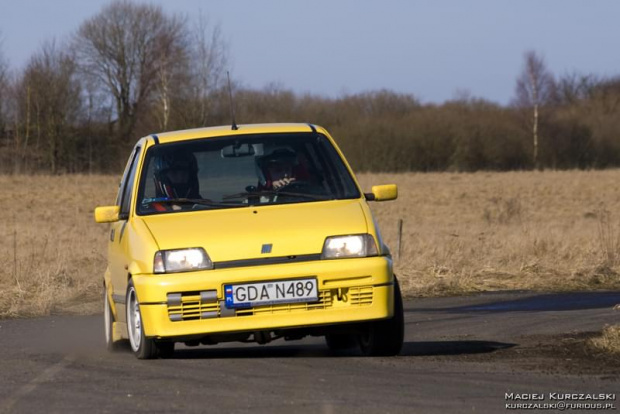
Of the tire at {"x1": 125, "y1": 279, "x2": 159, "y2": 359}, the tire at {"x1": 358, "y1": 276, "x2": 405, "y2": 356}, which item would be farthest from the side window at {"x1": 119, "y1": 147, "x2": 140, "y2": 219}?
the tire at {"x1": 358, "y1": 276, "x2": 405, "y2": 356}

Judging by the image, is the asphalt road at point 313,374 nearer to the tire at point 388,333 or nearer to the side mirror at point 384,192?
the tire at point 388,333

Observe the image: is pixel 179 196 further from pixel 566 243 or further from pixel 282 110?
pixel 282 110

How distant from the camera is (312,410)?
5.58 m

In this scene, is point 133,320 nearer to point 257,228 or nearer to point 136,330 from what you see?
point 136,330

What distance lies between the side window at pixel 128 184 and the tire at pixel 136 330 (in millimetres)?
732

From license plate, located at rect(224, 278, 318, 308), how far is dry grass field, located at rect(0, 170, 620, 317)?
21.3ft

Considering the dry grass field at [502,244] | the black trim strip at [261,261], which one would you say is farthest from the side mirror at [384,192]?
the dry grass field at [502,244]

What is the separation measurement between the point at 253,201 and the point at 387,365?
155 centimetres

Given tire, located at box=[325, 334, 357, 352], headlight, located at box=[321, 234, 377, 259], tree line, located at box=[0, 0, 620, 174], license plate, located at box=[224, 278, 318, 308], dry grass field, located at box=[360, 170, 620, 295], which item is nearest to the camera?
license plate, located at box=[224, 278, 318, 308]

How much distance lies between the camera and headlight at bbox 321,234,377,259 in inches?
290

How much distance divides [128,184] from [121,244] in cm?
74

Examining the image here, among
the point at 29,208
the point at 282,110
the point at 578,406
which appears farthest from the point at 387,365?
the point at 282,110

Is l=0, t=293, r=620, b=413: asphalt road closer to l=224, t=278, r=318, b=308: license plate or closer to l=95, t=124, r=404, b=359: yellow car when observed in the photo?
l=95, t=124, r=404, b=359: yellow car

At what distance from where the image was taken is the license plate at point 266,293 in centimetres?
722
